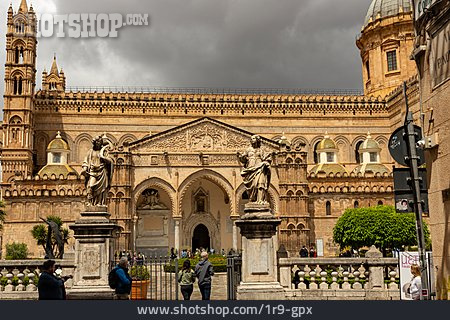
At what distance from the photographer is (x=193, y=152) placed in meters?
45.6

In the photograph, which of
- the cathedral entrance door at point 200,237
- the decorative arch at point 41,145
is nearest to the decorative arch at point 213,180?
the cathedral entrance door at point 200,237

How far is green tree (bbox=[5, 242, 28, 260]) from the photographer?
39.7 meters

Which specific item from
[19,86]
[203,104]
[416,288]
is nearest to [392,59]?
[203,104]

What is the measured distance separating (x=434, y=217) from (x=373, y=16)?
2195 inches

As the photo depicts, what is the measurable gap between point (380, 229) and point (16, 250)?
87.5 feet

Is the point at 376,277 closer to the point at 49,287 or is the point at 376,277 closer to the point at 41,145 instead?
the point at 49,287

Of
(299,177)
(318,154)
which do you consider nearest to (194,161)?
(299,177)

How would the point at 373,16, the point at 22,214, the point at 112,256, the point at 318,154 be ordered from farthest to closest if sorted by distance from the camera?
1. the point at 373,16
2. the point at 318,154
3. the point at 22,214
4. the point at 112,256

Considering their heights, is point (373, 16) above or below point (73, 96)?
above

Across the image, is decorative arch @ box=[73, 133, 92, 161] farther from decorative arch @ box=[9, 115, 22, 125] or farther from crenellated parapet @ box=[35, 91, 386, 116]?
decorative arch @ box=[9, 115, 22, 125]

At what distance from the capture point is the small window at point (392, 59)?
194 feet

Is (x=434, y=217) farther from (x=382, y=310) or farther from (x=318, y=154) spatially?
(x=318, y=154)

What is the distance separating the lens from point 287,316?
19.7 ft

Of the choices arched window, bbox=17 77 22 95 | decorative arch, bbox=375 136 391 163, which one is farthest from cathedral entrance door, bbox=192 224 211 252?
arched window, bbox=17 77 22 95
